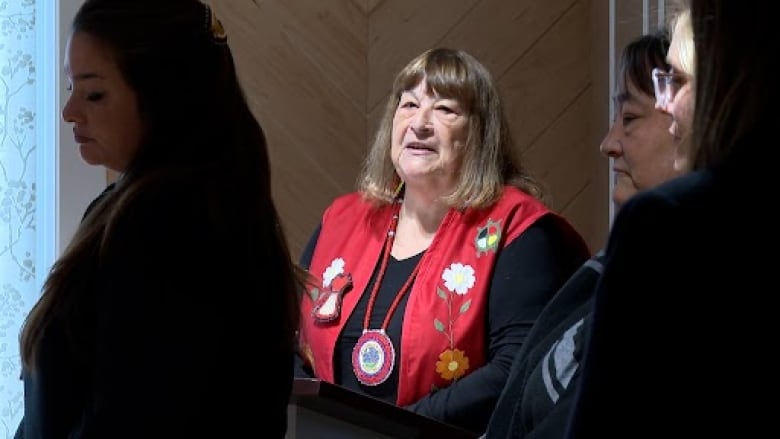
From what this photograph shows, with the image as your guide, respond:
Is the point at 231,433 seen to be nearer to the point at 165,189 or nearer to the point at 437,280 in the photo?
the point at 165,189

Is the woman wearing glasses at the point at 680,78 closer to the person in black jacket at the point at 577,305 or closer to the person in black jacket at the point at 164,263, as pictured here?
the person in black jacket at the point at 577,305

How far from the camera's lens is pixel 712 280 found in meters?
0.99

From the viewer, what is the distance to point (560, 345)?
5.73 feet

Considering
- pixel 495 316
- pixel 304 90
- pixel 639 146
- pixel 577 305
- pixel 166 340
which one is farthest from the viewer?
pixel 304 90

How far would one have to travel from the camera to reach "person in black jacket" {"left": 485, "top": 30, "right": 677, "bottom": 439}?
1688 millimetres

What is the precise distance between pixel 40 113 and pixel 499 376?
4.98 feet

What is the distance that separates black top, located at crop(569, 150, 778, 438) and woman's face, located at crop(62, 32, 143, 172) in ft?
2.93

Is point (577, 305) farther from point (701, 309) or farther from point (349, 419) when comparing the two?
point (701, 309)

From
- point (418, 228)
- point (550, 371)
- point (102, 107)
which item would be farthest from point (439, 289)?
point (102, 107)

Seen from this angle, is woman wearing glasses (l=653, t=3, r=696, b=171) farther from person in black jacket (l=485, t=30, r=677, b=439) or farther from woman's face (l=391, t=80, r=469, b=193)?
woman's face (l=391, t=80, r=469, b=193)

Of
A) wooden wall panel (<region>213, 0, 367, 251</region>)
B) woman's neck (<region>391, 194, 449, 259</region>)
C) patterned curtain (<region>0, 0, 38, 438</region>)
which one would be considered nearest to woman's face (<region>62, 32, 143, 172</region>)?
woman's neck (<region>391, 194, 449, 259</region>)

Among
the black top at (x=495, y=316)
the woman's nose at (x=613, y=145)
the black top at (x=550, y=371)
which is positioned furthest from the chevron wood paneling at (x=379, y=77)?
the black top at (x=550, y=371)

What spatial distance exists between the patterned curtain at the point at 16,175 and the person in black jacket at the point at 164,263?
181 cm

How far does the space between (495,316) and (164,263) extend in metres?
1.34
